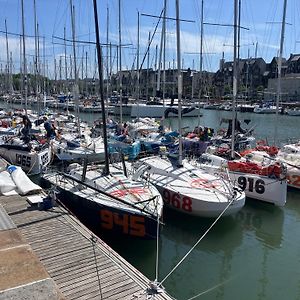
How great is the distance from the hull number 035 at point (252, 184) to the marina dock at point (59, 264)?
9.26 meters

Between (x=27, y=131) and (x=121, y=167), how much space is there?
1130 cm

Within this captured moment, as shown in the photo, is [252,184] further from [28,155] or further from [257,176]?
[28,155]

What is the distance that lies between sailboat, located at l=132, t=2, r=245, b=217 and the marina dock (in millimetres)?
4792

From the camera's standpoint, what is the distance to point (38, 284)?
7.85 meters

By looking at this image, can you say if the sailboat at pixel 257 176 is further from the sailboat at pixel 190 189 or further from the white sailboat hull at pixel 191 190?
the white sailboat hull at pixel 191 190

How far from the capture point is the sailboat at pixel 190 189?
14516mm

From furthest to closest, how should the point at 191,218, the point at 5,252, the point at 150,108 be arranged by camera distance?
the point at 150,108 → the point at 191,218 → the point at 5,252

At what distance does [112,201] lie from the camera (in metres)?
12.9

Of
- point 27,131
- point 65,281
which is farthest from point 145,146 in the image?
point 65,281

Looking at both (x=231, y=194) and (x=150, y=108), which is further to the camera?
(x=150, y=108)

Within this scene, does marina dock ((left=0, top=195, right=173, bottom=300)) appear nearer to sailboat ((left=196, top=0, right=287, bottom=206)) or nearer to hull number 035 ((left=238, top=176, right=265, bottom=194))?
sailboat ((left=196, top=0, right=287, bottom=206))

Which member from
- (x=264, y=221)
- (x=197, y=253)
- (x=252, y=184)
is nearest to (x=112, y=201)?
(x=197, y=253)

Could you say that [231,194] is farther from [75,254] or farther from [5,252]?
[5,252]

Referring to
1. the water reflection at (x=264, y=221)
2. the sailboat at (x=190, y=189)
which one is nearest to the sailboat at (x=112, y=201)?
the sailboat at (x=190, y=189)
